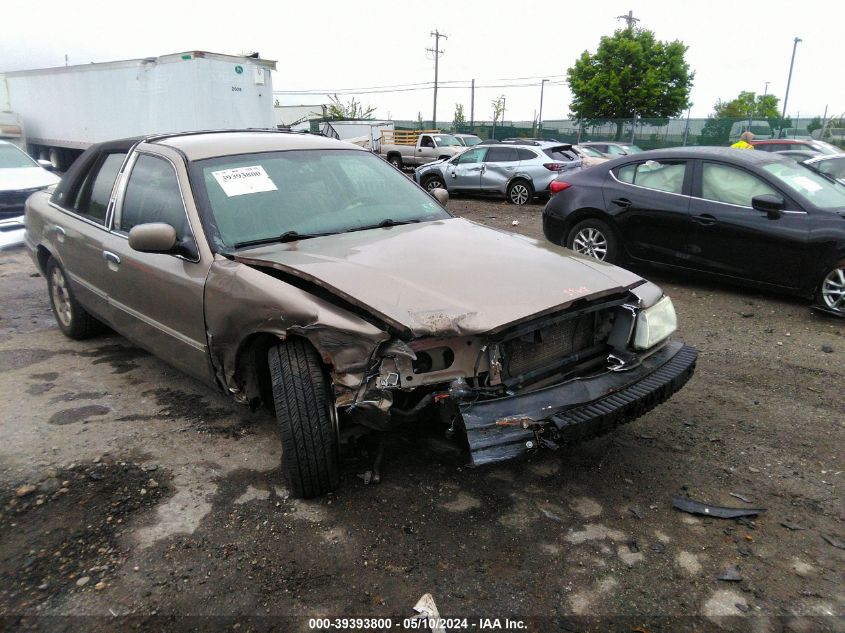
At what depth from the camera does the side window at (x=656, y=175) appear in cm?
660

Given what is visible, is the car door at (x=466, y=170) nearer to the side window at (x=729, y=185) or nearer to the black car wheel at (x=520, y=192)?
the black car wheel at (x=520, y=192)

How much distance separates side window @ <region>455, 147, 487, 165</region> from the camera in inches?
613

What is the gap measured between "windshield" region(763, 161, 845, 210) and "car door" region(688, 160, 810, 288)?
0.18 meters

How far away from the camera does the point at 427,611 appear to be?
226 centimetres

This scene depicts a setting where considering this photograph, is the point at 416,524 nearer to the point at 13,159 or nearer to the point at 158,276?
the point at 158,276

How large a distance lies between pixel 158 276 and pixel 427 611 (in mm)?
2339

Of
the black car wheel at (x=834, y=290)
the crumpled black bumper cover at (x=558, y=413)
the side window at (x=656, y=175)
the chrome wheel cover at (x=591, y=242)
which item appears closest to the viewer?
the crumpled black bumper cover at (x=558, y=413)

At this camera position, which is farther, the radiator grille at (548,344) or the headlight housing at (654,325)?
the headlight housing at (654,325)

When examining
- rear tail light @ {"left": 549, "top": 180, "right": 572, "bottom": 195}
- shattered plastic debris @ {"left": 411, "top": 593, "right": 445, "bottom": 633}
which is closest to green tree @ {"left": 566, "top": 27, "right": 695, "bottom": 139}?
rear tail light @ {"left": 549, "top": 180, "right": 572, "bottom": 195}

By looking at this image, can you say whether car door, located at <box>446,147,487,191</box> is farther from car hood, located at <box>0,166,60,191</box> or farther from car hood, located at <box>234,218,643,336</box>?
car hood, located at <box>234,218,643,336</box>

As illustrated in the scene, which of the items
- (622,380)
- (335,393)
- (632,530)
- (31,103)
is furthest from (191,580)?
(31,103)

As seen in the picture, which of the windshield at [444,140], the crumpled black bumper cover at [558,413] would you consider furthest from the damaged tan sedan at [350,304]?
the windshield at [444,140]

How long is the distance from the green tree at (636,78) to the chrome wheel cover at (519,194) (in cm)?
2670

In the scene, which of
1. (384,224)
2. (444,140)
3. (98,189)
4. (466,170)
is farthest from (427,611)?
(444,140)
